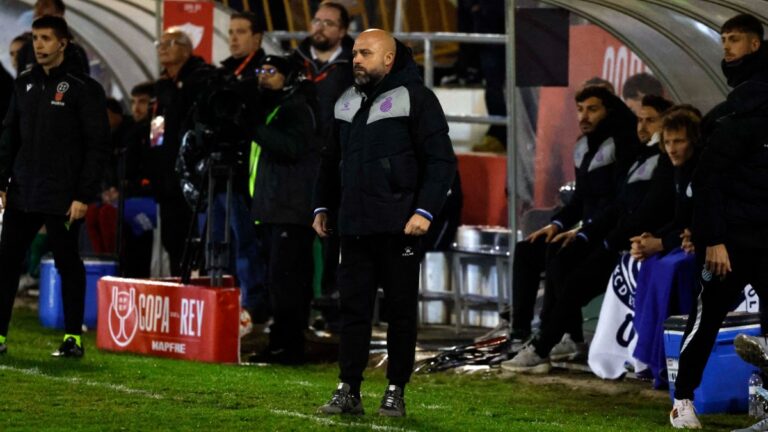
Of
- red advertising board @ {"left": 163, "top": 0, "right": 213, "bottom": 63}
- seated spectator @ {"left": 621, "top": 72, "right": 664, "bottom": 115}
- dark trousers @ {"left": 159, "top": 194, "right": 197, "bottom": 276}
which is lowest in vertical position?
dark trousers @ {"left": 159, "top": 194, "right": 197, "bottom": 276}

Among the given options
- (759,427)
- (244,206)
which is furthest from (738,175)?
(244,206)

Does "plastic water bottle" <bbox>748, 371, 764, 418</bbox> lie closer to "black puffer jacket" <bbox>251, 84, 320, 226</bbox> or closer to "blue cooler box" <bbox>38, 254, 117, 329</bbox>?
"black puffer jacket" <bbox>251, 84, 320, 226</bbox>

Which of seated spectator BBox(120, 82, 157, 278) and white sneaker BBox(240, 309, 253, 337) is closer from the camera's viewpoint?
white sneaker BBox(240, 309, 253, 337)

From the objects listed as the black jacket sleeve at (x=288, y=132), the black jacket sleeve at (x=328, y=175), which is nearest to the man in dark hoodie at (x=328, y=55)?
the black jacket sleeve at (x=288, y=132)

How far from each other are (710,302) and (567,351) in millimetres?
3189

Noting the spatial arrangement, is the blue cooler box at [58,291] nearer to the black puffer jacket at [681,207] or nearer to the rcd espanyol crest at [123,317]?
the rcd espanyol crest at [123,317]

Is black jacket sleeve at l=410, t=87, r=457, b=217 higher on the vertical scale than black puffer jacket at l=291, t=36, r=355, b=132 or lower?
lower

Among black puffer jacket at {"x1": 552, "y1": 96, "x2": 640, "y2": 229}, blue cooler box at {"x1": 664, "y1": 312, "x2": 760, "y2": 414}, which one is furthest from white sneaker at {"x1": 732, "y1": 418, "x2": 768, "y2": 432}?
black puffer jacket at {"x1": 552, "y1": 96, "x2": 640, "y2": 229}

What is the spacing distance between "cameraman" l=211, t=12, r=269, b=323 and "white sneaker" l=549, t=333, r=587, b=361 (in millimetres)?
2473

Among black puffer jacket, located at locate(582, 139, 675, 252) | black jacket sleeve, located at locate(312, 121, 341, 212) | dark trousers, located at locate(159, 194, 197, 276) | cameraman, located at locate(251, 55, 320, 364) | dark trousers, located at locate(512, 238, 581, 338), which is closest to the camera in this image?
black jacket sleeve, located at locate(312, 121, 341, 212)

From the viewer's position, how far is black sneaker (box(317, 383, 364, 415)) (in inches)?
316

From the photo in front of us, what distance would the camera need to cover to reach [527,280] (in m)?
11.4

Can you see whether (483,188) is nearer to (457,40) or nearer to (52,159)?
(457,40)

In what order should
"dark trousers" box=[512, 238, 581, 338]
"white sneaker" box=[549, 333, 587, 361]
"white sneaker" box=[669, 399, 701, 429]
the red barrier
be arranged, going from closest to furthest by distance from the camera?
"white sneaker" box=[669, 399, 701, 429]
"white sneaker" box=[549, 333, 587, 361]
"dark trousers" box=[512, 238, 581, 338]
the red barrier
